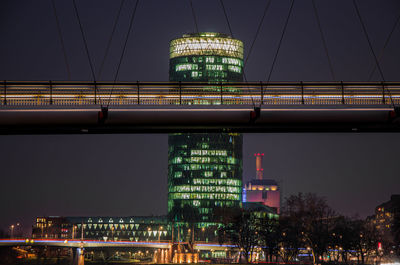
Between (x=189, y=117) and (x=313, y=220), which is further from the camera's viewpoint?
(x=313, y=220)

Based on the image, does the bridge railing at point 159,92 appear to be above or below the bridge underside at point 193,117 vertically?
above

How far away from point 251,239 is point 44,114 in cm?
13591

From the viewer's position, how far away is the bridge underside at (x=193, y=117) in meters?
65.6

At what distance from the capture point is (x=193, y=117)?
65.9 metres

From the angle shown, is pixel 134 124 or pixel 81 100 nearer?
pixel 134 124

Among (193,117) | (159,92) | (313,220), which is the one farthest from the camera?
(313,220)

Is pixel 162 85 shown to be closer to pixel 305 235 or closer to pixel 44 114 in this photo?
pixel 44 114

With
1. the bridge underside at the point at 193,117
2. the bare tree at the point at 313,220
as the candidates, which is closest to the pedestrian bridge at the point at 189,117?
the bridge underside at the point at 193,117

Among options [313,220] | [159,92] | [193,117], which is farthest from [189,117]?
[313,220]

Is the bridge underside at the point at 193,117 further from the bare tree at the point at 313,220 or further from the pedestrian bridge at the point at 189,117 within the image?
the bare tree at the point at 313,220

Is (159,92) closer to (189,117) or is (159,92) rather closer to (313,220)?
(189,117)

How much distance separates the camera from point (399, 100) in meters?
77.3

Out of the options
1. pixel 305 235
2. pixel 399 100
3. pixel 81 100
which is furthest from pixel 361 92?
pixel 305 235

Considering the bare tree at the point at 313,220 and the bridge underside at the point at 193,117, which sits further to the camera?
the bare tree at the point at 313,220
